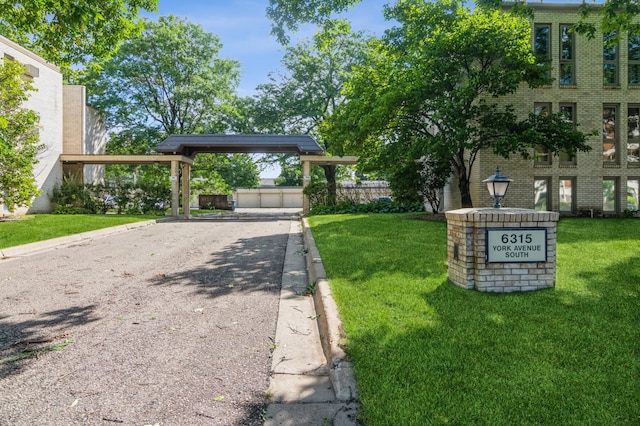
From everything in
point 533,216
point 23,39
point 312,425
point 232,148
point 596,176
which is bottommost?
point 312,425

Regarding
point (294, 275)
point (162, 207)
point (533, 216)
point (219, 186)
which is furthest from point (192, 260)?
point (219, 186)

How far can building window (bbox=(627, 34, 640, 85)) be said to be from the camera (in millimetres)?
16438

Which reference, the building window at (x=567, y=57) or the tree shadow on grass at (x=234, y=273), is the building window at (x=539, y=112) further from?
the tree shadow on grass at (x=234, y=273)

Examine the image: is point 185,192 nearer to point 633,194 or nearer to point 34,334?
point 34,334

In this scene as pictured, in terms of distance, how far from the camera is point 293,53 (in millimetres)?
29969

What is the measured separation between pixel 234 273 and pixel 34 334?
3.22m

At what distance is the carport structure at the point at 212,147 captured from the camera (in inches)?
856

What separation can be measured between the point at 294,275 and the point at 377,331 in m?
3.28

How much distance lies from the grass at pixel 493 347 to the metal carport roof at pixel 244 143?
16832mm

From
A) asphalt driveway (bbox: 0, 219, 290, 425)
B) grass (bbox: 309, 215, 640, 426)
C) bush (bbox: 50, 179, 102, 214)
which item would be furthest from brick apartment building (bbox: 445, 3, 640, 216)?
bush (bbox: 50, 179, 102, 214)

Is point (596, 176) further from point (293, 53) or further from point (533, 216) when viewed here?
point (293, 53)

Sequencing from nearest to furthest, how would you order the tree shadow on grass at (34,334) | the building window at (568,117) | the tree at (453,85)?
the tree shadow on grass at (34,334) → the tree at (453,85) → the building window at (568,117)

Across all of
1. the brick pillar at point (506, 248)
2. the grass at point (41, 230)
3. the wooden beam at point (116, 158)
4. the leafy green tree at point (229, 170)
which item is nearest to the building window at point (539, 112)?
the brick pillar at point (506, 248)

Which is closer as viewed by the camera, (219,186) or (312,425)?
(312,425)
